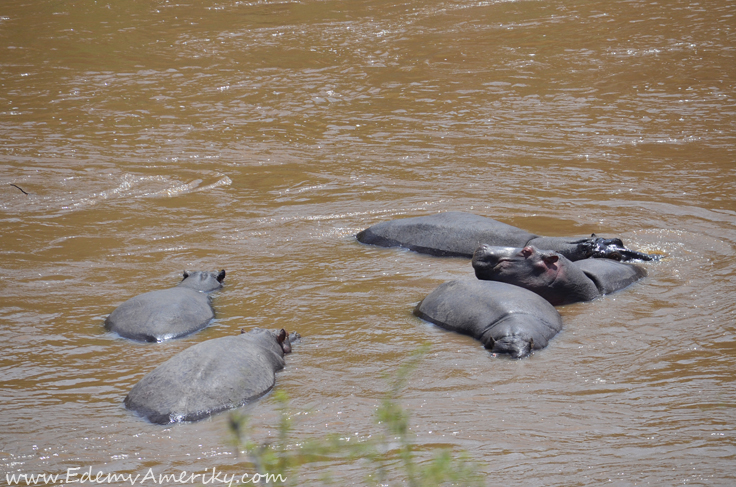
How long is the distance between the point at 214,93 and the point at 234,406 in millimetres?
9042

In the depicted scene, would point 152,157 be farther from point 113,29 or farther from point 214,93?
point 113,29

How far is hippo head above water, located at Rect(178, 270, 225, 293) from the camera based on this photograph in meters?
6.45

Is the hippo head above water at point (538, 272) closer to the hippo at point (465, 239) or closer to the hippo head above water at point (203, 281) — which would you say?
the hippo at point (465, 239)

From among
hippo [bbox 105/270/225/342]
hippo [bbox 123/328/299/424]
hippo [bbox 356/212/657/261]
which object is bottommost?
hippo [bbox 356/212/657/261]

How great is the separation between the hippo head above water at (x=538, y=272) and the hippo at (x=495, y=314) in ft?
0.79

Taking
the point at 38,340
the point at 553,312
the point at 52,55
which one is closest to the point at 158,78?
the point at 52,55

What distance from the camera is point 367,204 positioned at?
8.63 meters

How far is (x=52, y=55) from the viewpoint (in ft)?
49.7

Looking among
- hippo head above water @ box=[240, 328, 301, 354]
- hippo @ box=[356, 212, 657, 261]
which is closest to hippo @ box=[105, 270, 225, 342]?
hippo head above water @ box=[240, 328, 301, 354]

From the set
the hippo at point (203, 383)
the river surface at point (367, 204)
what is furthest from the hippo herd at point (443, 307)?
the river surface at point (367, 204)

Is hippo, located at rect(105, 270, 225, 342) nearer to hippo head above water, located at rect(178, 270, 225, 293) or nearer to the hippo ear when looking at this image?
hippo head above water, located at rect(178, 270, 225, 293)

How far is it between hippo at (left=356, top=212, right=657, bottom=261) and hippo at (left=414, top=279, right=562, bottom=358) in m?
1.12

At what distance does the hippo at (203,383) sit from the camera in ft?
14.5

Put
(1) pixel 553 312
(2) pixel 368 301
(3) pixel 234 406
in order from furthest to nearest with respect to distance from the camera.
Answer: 1. (2) pixel 368 301
2. (1) pixel 553 312
3. (3) pixel 234 406
